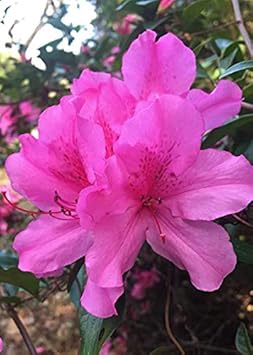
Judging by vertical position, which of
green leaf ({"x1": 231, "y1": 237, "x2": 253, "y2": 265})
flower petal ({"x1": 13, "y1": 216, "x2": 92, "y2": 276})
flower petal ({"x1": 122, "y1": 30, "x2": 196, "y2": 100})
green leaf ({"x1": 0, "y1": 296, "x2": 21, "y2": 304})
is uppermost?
flower petal ({"x1": 122, "y1": 30, "x2": 196, "y2": 100})

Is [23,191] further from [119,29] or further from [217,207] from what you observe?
[119,29]

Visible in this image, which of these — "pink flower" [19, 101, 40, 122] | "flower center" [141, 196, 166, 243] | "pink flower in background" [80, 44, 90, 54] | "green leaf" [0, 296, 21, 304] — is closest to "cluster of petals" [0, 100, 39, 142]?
"pink flower" [19, 101, 40, 122]

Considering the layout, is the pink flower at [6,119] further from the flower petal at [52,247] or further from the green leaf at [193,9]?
the flower petal at [52,247]

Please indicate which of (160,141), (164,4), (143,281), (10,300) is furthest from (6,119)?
(160,141)

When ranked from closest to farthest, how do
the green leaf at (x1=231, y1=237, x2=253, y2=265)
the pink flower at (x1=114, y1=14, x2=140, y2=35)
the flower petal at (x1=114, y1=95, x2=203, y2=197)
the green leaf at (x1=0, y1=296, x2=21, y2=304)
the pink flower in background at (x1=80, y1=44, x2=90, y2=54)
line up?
the flower petal at (x1=114, y1=95, x2=203, y2=197) < the green leaf at (x1=231, y1=237, x2=253, y2=265) < the green leaf at (x1=0, y1=296, x2=21, y2=304) < the pink flower at (x1=114, y1=14, x2=140, y2=35) < the pink flower in background at (x1=80, y1=44, x2=90, y2=54)

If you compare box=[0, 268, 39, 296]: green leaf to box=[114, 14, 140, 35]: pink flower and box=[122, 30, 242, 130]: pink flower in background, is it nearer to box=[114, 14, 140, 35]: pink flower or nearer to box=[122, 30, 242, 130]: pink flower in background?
box=[122, 30, 242, 130]: pink flower in background

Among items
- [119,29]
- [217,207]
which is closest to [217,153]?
[217,207]
